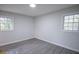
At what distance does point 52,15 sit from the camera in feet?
4.61

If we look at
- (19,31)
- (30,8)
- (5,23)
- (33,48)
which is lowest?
(33,48)

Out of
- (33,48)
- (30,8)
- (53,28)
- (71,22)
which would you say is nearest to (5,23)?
(30,8)

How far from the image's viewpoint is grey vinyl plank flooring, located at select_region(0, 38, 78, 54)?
4.35 ft

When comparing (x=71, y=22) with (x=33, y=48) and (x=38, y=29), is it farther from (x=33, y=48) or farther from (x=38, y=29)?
(x=33, y=48)

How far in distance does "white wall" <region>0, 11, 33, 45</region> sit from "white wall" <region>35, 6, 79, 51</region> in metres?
0.14

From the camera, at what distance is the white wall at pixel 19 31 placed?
4.23ft

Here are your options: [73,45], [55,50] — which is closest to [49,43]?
[55,50]

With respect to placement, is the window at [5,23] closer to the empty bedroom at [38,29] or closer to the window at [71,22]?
the empty bedroom at [38,29]

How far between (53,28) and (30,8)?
0.59 metres

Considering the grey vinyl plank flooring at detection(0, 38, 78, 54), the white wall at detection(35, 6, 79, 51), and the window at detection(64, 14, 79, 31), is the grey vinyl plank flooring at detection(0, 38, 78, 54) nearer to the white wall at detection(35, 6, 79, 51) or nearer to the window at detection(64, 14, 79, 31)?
the white wall at detection(35, 6, 79, 51)

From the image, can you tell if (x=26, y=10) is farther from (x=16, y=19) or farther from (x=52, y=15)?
(x=52, y=15)

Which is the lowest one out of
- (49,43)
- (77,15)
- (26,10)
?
(49,43)

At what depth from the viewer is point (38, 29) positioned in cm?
144
